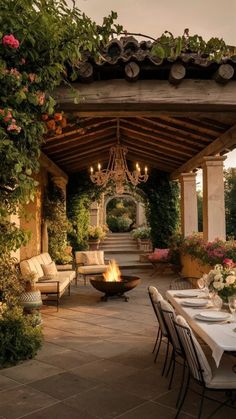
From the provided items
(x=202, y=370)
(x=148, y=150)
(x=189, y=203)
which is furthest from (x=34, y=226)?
(x=202, y=370)

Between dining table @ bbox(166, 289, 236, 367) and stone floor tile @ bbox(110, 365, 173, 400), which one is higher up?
dining table @ bbox(166, 289, 236, 367)

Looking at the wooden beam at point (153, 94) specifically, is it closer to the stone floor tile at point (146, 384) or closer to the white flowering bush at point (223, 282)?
the white flowering bush at point (223, 282)

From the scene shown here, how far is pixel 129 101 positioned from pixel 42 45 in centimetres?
106

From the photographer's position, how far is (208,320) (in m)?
3.46

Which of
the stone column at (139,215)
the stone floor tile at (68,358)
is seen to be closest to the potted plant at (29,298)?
the stone floor tile at (68,358)

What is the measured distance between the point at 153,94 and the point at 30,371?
3047 mm

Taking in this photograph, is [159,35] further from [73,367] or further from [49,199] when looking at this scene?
[49,199]

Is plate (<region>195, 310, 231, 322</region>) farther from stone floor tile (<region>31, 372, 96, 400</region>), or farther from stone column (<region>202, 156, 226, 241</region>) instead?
stone column (<region>202, 156, 226, 241</region>)

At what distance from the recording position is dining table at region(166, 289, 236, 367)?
9.40ft

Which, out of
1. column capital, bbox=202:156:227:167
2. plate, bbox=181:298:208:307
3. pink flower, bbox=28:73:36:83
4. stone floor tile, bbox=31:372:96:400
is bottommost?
stone floor tile, bbox=31:372:96:400

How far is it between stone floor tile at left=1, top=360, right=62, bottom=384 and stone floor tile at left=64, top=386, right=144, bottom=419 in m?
0.64

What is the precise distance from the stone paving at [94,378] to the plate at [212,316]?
0.66 meters

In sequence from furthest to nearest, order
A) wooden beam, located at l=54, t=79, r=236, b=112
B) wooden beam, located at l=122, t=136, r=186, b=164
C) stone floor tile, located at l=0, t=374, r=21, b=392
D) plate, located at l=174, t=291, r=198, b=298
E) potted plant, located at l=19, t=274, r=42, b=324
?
wooden beam, located at l=122, t=136, r=186, b=164, potted plant, located at l=19, t=274, r=42, b=324, plate, located at l=174, t=291, r=198, b=298, wooden beam, located at l=54, t=79, r=236, b=112, stone floor tile, located at l=0, t=374, r=21, b=392

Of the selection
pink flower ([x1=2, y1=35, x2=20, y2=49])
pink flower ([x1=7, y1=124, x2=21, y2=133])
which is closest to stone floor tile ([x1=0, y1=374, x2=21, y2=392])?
pink flower ([x1=7, y1=124, x2=21, y2=133])
